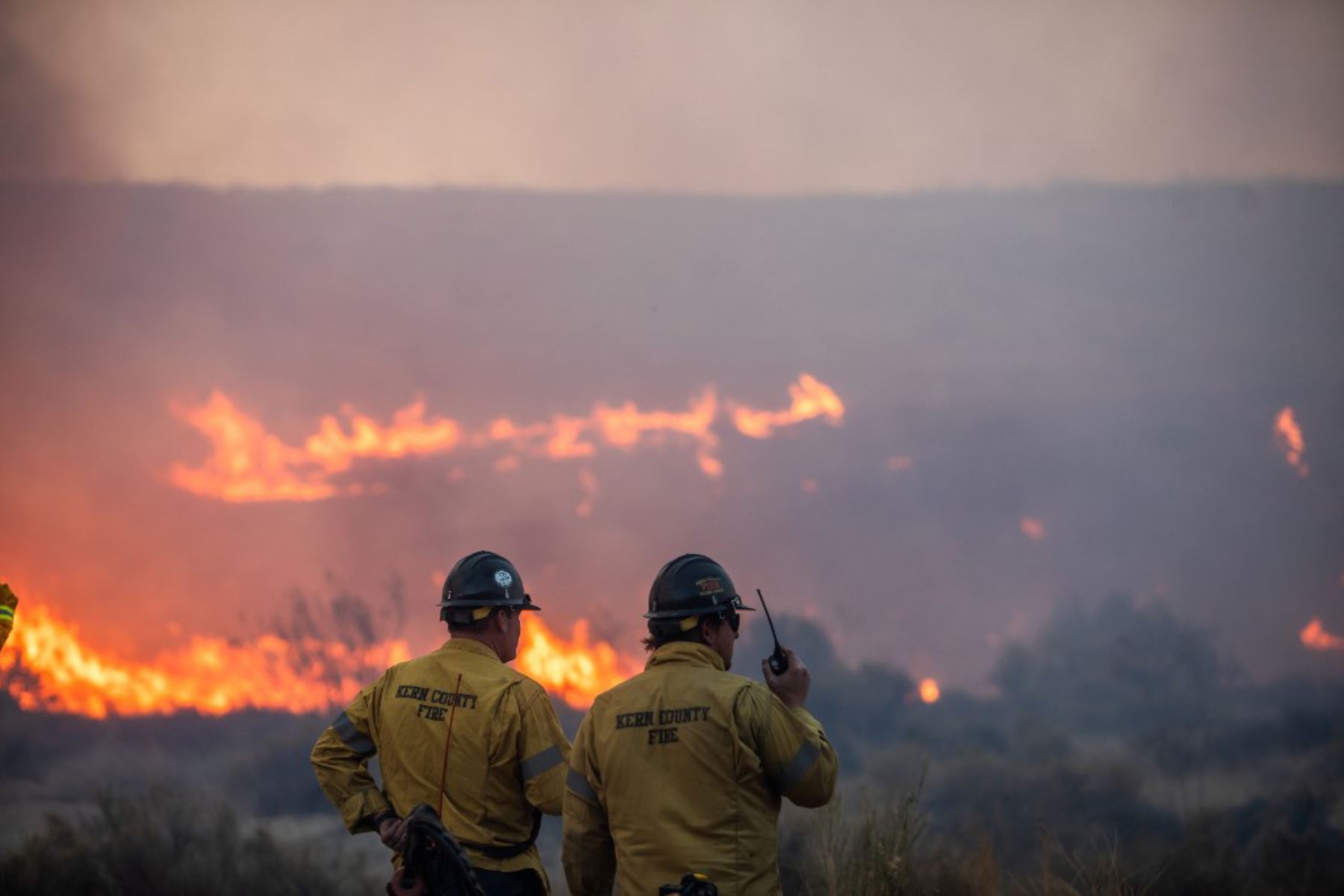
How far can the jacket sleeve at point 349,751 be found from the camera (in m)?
8.14

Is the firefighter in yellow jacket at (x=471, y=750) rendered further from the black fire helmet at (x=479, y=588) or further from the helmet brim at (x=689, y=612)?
the helmet brim at (x=689, y=612)

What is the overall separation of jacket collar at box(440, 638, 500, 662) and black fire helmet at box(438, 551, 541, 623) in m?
0.15

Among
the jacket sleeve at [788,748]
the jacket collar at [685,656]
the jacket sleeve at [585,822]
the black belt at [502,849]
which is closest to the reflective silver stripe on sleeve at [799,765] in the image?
the jacket sleeve at [788,748]

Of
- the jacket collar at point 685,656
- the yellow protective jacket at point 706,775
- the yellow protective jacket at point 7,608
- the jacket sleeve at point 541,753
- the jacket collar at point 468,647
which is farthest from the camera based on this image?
the yellow protective jacket at point 7,608

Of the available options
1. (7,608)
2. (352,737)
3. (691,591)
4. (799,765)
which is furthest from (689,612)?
(7,608)

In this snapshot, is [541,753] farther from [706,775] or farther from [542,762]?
[706,775]

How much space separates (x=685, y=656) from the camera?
662cm

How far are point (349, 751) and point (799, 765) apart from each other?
136 inches

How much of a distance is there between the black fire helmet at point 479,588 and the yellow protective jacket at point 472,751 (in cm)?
24

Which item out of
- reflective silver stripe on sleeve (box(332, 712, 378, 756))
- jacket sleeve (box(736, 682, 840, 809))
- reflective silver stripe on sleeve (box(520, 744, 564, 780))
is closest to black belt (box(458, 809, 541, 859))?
reflective silver stripe on sleeve (box(520, 744, 564, 780))

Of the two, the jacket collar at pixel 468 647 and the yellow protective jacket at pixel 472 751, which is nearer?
the yellow protective jacket at pixel 472 751

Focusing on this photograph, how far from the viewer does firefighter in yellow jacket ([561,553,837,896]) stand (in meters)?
6.23

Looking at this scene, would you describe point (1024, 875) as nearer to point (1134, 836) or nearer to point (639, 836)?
point (639, 836)

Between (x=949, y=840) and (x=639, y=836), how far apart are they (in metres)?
14.1
